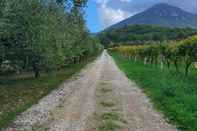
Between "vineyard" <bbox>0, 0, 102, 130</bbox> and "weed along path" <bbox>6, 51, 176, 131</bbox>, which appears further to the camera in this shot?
"vineyard" <bbox>0, 0, 102, 130</bbox>

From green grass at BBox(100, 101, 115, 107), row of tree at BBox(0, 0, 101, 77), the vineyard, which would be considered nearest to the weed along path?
green grass at BBox(100, 101, 115, 107)

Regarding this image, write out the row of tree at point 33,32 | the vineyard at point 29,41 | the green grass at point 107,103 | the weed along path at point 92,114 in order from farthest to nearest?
the row of tree at point 33,32
the vineyard at point 29,41
the green grass at point 107,103
the weed along path at point 92,114

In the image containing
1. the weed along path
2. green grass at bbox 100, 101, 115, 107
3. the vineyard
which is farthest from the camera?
the vineyard

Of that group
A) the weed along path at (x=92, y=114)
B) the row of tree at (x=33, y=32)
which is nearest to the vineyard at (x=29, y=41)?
the row of tree at (x=33, y=32)

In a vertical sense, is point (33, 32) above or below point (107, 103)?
above

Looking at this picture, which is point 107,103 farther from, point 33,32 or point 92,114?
point 33,32

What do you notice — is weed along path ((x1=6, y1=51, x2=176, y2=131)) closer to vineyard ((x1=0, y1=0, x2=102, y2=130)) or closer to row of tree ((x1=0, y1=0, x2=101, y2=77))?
vineyard ((x1=0, y1=0, x2=102, y2=130))

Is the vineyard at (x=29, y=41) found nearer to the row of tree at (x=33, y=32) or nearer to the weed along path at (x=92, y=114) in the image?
the row of tree at (x=33, y=32)

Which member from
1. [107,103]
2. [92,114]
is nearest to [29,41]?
[107,103]

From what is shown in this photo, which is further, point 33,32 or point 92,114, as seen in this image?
point 33,32

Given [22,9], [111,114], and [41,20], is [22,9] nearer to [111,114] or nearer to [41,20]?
[41,20]

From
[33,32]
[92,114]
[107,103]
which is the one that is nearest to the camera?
[92,114]

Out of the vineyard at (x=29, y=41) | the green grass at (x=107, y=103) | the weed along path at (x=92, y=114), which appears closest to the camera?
the weed along path at (x=92, y=114)

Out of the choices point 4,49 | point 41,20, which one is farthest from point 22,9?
point 4,49
